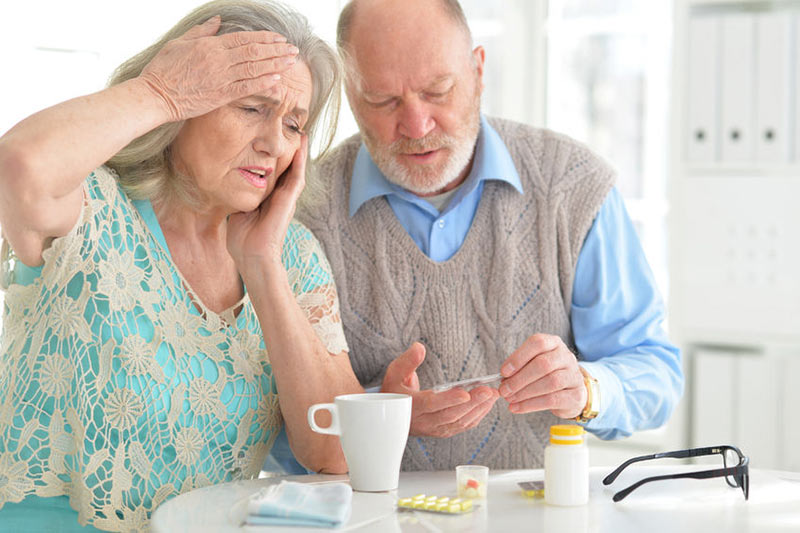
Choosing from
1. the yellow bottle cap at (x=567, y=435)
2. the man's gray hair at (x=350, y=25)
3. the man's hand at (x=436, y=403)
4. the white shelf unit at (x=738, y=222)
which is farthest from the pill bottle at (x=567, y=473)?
the white shelf unit at (x=738, y=222)

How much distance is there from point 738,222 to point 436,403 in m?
2.04

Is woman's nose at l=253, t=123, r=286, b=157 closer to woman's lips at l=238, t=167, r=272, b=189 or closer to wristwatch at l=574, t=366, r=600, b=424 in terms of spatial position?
woman's lips at l=238, t=167, r=272, b=189

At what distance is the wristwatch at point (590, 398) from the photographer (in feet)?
5.03

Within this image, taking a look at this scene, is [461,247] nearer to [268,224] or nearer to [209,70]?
[268,224]

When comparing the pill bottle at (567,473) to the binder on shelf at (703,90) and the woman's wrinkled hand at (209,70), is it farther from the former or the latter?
the binder on shelf at (703,90)

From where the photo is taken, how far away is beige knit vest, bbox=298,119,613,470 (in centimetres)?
181

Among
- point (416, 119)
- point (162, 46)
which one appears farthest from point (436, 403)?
point (162, 46)

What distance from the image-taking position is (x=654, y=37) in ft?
12.3

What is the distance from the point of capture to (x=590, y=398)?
1534mm

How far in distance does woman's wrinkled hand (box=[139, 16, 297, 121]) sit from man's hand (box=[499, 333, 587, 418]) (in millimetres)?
580

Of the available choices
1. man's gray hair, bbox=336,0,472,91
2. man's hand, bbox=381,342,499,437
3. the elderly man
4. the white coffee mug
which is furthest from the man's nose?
the white coffee mug

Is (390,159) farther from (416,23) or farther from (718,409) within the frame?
(718,409)

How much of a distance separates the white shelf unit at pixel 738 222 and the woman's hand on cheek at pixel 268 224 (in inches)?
76.4

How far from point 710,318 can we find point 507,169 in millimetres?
1629
